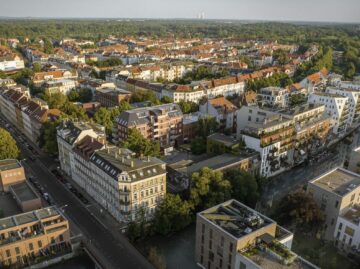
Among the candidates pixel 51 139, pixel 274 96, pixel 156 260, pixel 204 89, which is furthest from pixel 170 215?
pixel 204 89

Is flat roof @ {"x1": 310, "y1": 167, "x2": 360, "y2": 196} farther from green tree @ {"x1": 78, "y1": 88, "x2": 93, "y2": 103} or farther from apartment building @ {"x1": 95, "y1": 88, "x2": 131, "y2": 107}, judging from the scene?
green tree @ {"x1": 78, "y1": 88, "x2": 93, "y2": 103}

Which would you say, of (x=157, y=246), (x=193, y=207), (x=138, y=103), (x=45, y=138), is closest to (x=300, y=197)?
(x=193, y=207)

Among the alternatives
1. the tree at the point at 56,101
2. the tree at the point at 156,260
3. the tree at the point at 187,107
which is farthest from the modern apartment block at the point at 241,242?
the tree at the point at 56,101

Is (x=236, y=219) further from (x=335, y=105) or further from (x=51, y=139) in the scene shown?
(x=335, y=105)

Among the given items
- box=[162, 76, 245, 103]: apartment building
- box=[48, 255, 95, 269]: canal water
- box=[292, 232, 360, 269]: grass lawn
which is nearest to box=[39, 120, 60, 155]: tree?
box=[48, 255, 95, 269]: canal water

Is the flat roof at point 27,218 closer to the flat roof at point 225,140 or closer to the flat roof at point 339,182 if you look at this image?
the flat roof at point 225,140

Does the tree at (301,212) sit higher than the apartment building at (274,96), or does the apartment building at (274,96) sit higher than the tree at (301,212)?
the apartment building at (274,96)
